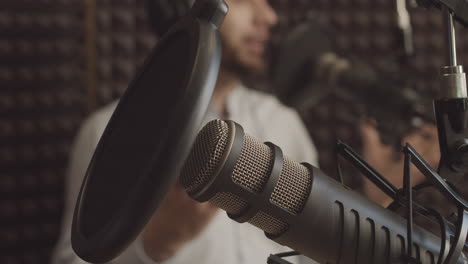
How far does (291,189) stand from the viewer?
332mm

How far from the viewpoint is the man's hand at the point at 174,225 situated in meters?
0.67

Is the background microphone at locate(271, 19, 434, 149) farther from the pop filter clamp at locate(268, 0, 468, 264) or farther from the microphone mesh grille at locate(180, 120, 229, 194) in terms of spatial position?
the microphone mesh grille at locate(180, 120, 229, 194)

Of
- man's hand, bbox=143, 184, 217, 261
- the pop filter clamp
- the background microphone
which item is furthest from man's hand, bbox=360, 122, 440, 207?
the pop filter clamp

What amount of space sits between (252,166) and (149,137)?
8 centimetres

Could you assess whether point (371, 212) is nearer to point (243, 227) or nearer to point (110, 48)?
point (243, 227)

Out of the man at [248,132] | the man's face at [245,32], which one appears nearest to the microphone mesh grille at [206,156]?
the man at [248,132]

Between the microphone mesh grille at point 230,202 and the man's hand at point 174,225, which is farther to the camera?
the man's hand at point 174,225

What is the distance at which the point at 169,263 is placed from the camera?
0.75 metres

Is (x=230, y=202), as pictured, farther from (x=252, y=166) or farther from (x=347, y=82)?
(x=347, y=82)

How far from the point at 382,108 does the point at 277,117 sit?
406 millimetres

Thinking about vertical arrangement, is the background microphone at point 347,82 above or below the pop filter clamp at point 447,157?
below

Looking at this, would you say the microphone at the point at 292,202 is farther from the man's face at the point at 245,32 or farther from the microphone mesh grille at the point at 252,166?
the man's face at the point at 245,32

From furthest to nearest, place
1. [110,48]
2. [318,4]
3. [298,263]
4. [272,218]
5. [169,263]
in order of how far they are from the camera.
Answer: [318,4] → [110,48] → [169,263] → [298,263] → [272,218]

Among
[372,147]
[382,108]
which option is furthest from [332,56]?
[372,147]
